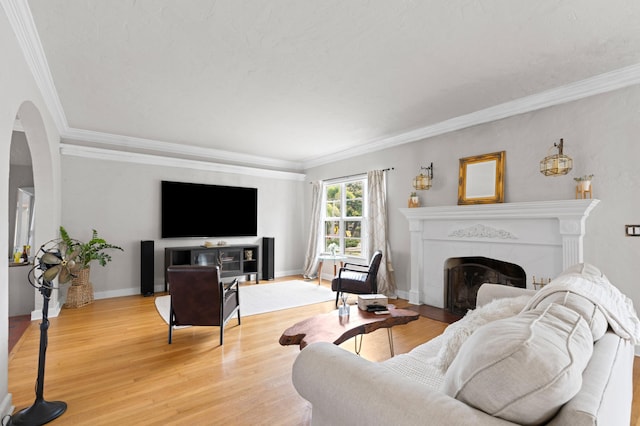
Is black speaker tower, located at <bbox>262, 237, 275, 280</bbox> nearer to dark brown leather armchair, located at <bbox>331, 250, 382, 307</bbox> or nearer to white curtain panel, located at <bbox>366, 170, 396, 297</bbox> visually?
white curtain panel, located at <bbox>366, 170, 396, 297</bbox>

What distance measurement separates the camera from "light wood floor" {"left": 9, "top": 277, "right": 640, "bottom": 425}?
81.7 inches

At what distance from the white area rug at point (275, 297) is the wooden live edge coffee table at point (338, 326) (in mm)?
1896

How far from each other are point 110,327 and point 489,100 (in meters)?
5.05

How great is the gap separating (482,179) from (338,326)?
2824 millimetres

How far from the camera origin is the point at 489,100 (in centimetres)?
373

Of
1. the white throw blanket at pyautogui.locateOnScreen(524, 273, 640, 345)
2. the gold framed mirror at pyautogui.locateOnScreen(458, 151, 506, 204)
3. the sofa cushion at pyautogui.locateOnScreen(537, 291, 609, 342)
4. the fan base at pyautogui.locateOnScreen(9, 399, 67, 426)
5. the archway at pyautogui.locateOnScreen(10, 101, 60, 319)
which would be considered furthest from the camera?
the gold framed mirror at pyautogui.locateOnScreen(458, 151, 506, 204)

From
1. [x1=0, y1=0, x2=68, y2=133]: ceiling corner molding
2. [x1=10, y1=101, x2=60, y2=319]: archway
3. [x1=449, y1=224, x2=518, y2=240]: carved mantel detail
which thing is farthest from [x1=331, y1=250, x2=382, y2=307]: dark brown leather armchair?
[x1=0, y1=0, x2=68, y2=133]: ceiling corner molding

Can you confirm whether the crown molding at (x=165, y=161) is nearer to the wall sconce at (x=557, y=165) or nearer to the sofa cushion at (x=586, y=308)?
the wall sconce at (x=557, y=165)

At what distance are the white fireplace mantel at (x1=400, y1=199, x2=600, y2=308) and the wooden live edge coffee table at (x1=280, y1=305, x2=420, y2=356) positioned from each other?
5.96 feet

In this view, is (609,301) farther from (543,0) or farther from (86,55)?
(86,55)

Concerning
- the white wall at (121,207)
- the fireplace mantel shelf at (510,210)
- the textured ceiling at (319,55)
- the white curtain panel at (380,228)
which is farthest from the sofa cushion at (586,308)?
the white wall at (121,207)

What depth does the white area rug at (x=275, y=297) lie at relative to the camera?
4.46 metres

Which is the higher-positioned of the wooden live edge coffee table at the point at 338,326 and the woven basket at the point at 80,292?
the wooden live edge coffee table at the point at 338,326

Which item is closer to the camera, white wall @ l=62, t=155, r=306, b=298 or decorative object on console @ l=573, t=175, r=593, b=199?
decorative object on console @ l=573, t=175, r=593, b=199
